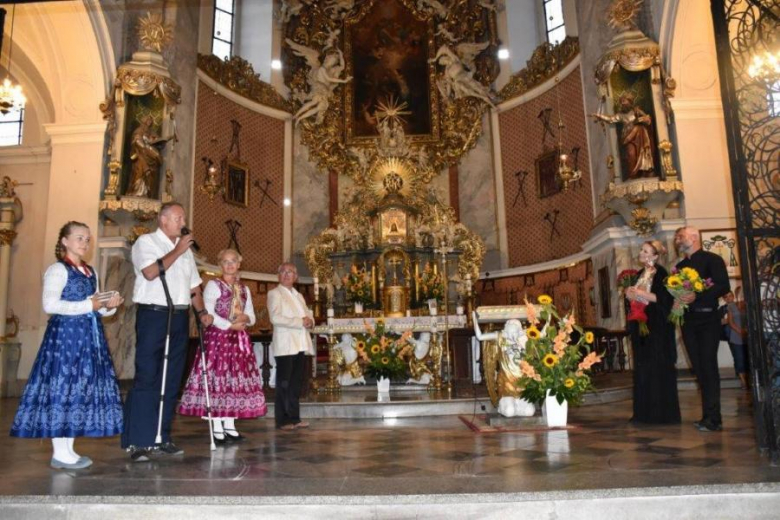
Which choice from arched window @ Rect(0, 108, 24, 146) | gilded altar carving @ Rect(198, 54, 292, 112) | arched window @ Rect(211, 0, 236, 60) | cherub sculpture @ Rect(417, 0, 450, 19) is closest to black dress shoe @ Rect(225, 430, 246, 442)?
arched window @ Rect(0, 108, 24, 146)

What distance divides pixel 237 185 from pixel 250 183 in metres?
0.50

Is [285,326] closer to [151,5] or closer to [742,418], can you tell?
[742,418]

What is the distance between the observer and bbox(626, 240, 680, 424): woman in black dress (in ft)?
17.3

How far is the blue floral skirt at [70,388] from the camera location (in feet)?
12.3

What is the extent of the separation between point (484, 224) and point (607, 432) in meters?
11.2

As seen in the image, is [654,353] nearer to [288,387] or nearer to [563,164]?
[288,387]

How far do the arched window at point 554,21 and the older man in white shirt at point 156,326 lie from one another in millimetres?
13019

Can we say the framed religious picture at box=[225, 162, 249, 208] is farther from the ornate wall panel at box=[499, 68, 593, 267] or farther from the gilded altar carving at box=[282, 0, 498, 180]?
the ornate wall panel at box=[499, 68, 593, 267]

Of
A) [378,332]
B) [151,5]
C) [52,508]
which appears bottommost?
[52,508]

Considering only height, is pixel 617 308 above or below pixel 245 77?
below

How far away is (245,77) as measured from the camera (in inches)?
602

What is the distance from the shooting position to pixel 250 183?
49.9 ft

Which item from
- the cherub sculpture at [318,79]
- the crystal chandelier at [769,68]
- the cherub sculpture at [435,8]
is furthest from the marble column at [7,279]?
the cherub sculpture at [435,8]

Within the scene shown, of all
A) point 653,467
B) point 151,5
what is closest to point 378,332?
point 653,467
